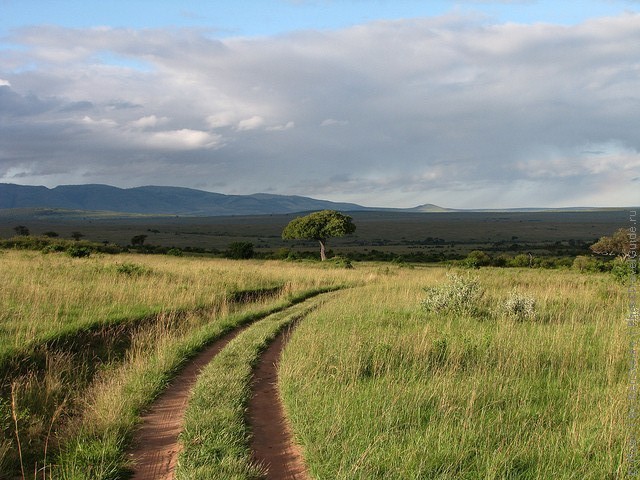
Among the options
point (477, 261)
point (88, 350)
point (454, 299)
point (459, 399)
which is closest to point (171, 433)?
point (459, 399)

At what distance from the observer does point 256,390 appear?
27.3 ft

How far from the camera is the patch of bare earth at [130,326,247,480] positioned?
5.76 metres

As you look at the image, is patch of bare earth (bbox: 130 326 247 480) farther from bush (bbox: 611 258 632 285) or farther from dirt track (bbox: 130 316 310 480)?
bush (bbox: 611 258 632 285)

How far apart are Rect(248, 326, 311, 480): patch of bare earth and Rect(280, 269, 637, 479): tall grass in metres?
0.19

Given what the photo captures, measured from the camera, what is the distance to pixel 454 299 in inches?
602

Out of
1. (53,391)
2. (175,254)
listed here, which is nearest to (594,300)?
(53,391)

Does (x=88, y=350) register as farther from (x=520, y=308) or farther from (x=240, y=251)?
(x=240, y=251)

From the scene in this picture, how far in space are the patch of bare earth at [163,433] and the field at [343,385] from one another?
0.50 ft

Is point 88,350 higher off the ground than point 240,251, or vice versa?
point 240,251

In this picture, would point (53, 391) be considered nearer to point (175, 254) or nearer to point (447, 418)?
point (447, 418)

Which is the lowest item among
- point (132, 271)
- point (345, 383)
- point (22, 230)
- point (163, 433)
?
point (163, 433)

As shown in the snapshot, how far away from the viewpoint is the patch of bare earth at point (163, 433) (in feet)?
18.9

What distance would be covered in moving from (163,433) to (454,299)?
10.6 meters

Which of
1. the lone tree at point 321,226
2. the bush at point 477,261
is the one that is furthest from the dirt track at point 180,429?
the lone tree at point 321,226
